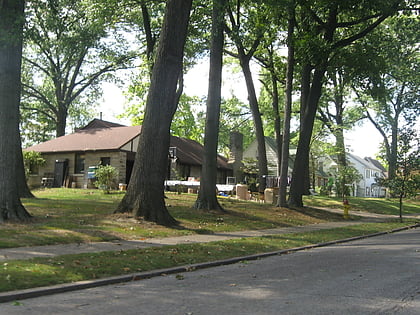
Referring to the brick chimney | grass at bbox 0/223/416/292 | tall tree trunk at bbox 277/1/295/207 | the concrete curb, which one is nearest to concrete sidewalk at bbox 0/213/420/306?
the concrete curb

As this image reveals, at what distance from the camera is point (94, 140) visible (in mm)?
36469

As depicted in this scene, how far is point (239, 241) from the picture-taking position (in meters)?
13.0

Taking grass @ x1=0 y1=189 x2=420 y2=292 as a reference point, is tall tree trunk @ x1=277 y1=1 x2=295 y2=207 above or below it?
above

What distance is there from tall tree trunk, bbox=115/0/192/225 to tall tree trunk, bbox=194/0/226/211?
14.7ft

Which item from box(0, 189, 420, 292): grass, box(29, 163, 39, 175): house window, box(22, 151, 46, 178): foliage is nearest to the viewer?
box(0, 189, 420, 292): grass

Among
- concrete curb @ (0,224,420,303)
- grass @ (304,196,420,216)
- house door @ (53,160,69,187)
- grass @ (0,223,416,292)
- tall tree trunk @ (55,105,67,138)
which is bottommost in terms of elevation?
concrete curb @ (0,224,420,303)

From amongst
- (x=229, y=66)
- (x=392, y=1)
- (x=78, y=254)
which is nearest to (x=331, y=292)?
(x=78, y=254)

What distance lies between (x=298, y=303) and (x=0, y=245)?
7126 mm

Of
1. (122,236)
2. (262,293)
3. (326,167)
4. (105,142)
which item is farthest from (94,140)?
(326,167)

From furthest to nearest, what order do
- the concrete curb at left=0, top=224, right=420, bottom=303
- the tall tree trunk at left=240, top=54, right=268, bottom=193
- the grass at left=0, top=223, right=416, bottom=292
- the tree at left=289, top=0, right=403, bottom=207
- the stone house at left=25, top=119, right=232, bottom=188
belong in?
the stone house at left=25, top=119, right=232, bottom=188 < the tall tree trunk at left=240, top=54, right=268, bottom=193 < the tree at left=289, top=0, right=403, bottom=207 < the grass at left=0, top=223, right=416, bottom=292 < the concrete curb at left=0, top=224, right=420, bottom=303

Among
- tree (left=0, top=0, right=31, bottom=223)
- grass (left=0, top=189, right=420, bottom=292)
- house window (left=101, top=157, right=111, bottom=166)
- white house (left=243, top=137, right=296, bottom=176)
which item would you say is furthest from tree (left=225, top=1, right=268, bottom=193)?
white house (left=243, top=137, right=296, bottom=176)

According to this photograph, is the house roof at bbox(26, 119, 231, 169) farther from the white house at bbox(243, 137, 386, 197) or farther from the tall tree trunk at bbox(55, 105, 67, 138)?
the white house at bbox(243, 137, 386, 197)

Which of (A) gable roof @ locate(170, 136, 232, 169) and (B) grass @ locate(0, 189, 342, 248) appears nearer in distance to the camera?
(B) grass @ locate(0, 189, 342, 248)

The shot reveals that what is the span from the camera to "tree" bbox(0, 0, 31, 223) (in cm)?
1326
